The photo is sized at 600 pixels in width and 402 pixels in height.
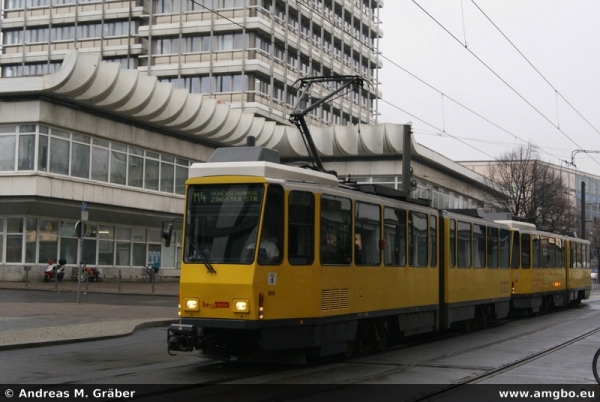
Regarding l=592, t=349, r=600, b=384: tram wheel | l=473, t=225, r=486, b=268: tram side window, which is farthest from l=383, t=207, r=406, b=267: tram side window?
l=473, t=225, r=486, b=268: tram side window

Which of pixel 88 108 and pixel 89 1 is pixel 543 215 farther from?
pixel 89 1

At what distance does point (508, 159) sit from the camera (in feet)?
197

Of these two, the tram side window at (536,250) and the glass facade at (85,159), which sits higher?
the glass facade at (85,159)

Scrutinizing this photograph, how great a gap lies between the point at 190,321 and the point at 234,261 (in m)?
1.12

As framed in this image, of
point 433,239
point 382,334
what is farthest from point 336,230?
point 433,239

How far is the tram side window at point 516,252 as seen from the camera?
25.2 m

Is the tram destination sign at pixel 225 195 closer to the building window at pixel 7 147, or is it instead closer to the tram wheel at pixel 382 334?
the tram wheel at pixel 382 334

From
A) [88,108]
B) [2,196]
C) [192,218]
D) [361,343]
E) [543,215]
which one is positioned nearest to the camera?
[192,218]

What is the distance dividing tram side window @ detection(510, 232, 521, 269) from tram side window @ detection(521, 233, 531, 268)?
36 cm

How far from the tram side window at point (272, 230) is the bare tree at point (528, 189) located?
151 feet

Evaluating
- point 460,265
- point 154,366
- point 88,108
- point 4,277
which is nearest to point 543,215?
point 88,108

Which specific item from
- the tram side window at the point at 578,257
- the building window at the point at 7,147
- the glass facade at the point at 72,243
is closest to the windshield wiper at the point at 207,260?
the tram side window at the point at 578,257

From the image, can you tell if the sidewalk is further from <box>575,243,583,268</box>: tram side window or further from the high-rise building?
the high-rise building

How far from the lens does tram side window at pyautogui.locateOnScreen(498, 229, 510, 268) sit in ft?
78.4
